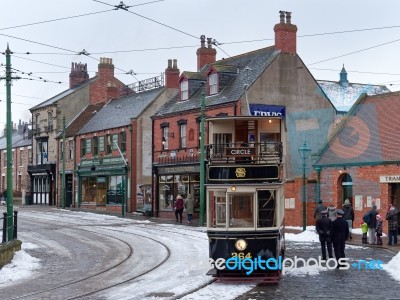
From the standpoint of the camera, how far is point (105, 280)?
1664 cm

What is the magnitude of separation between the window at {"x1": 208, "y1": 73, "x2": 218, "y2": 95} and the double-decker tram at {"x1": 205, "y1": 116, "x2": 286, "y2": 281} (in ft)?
75.8

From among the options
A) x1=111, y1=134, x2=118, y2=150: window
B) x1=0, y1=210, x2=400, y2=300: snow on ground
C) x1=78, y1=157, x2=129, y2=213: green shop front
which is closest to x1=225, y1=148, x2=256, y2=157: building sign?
x1=0, y1=210, x2=400, y2=300: snow on ground

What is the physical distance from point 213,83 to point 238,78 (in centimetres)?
169

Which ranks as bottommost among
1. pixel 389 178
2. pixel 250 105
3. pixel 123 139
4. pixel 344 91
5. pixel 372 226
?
pixel 372 226

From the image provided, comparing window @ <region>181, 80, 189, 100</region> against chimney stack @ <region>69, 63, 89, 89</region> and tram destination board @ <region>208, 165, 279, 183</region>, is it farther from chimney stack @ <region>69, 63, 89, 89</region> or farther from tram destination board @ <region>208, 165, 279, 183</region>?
tram destination board @ <region>208, 165, 279, 183</region>

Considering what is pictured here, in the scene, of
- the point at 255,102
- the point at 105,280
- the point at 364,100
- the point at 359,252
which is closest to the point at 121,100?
the point at 255,102

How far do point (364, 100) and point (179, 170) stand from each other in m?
12.3

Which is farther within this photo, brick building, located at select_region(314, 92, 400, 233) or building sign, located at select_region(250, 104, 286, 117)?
building sign, located at select_region(250, 104, 286, 117)

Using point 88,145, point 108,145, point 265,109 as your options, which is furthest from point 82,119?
point 265,109

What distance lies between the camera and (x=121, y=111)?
49.1 meters

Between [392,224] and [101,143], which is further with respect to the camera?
[101,143]

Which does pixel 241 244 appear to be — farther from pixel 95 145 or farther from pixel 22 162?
pixel 22 162

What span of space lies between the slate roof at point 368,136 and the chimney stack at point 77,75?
33.7m

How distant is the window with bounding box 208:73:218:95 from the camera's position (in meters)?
39.1
